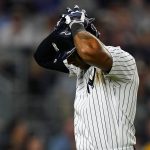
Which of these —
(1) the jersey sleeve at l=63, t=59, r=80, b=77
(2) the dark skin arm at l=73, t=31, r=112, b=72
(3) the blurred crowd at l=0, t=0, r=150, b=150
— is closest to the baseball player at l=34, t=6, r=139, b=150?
(2) the dark skin arm at l=73, t=31, r=112, b=72

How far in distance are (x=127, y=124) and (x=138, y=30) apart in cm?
661

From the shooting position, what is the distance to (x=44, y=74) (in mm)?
10102

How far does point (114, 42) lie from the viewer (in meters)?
10.5

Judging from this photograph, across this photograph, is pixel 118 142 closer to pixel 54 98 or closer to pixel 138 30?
pixel 54 98

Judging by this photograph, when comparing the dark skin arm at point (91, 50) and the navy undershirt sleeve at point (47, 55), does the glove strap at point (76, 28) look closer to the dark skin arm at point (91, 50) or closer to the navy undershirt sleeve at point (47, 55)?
the dark skin arm at point (91, 50)

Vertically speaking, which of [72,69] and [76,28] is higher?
[76,28]

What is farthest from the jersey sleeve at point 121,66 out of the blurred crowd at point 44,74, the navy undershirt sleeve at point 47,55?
the blurred crowd at point 44,74


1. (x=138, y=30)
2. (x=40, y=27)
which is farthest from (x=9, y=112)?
(x=138, y=30)

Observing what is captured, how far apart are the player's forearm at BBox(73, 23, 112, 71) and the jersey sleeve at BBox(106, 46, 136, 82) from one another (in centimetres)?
14

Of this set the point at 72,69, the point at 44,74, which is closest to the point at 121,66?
the point at 72,69

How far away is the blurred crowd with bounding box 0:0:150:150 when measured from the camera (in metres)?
9.28

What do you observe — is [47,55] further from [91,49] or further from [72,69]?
[91,49]

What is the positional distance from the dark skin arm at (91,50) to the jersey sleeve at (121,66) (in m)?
0.14

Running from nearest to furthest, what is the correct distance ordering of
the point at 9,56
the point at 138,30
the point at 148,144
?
the point at 148,144 → the point at 9,56 → the point at 138,30
